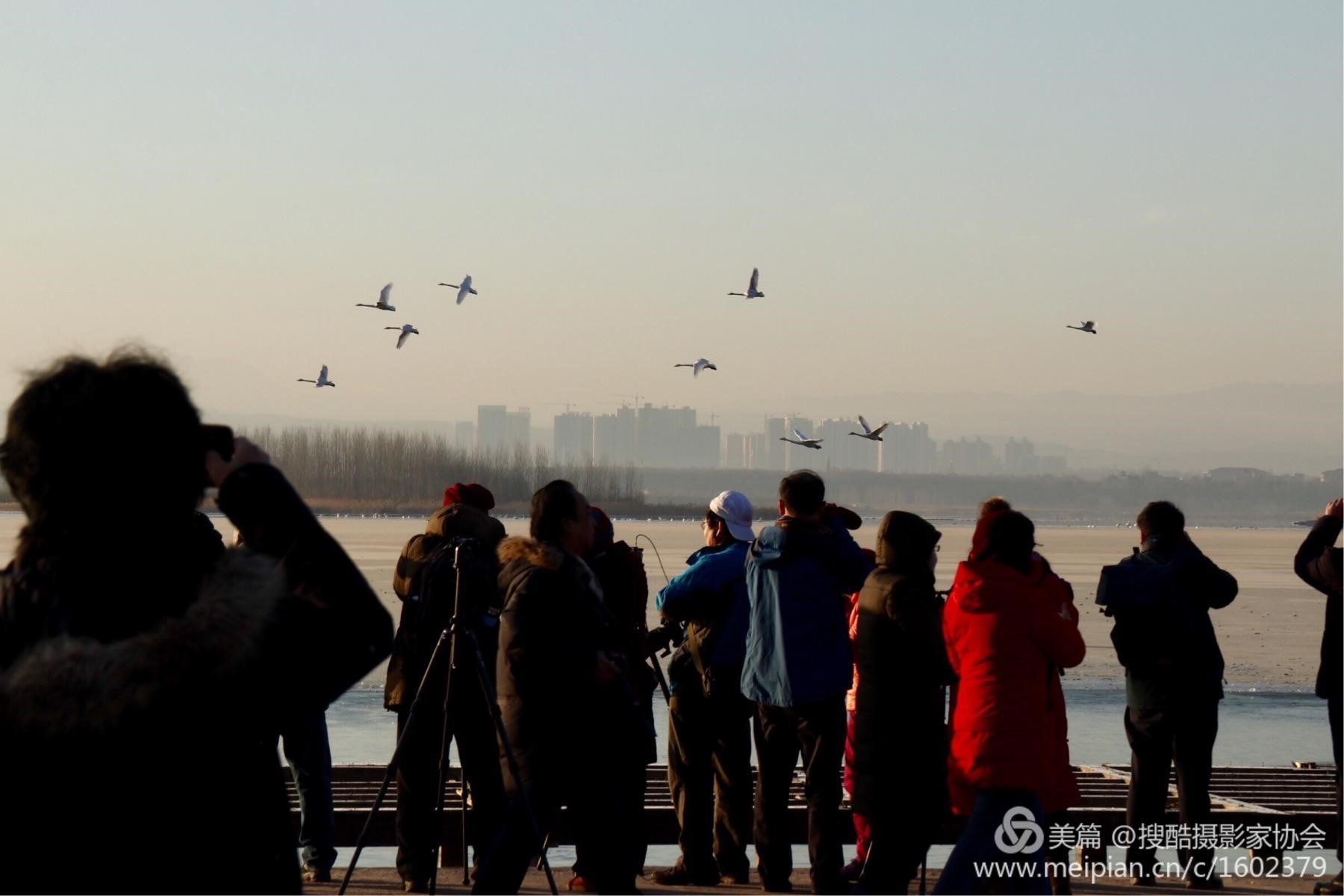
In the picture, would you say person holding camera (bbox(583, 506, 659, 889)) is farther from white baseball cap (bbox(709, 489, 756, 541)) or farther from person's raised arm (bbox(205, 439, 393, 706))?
person's raised arm (bbox(205, 439, 393, 706))

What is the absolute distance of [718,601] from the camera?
21.3 feet

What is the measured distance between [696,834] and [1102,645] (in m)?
11.9

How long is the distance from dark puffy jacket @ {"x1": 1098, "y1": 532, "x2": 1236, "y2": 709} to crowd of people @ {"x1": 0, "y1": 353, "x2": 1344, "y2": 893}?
0.01 meters

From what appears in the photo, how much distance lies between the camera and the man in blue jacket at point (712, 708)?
6465mm

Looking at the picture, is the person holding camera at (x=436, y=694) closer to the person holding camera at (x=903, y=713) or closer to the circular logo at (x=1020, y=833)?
the person holding camera at (x=903, y=713)

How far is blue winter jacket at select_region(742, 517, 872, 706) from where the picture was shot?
604 centimetres

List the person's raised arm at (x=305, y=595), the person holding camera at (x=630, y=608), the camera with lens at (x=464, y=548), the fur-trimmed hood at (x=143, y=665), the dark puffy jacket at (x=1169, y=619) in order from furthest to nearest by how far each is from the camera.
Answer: the dark puffy jacket at (x=1169, y=619) < the person holding camera at (x=630, y=608) < the camera with lens at (x=464, y=548) < the person's raised arm at (x=305, y=595) < the fur-trimmed hood at (x=143, y=665)

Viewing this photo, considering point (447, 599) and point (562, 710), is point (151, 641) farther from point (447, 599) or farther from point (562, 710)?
point (447, 599)

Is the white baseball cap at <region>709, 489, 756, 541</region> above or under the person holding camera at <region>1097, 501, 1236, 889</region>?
above

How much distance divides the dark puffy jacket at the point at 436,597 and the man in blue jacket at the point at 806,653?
105 cm

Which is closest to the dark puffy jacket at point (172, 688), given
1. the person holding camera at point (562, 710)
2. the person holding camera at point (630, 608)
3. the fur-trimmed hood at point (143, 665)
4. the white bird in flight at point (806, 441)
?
the fur-trimmed hood at point (143, 665)

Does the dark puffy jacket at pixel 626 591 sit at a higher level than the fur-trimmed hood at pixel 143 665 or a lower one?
lower

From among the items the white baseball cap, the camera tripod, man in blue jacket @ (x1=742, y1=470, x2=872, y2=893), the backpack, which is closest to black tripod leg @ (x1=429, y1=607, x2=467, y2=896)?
the camera tripod

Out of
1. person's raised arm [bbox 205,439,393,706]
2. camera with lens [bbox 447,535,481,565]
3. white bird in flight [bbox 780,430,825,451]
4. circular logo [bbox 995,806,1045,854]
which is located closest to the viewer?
person's raised arm [bbox 205,439,393,706]
